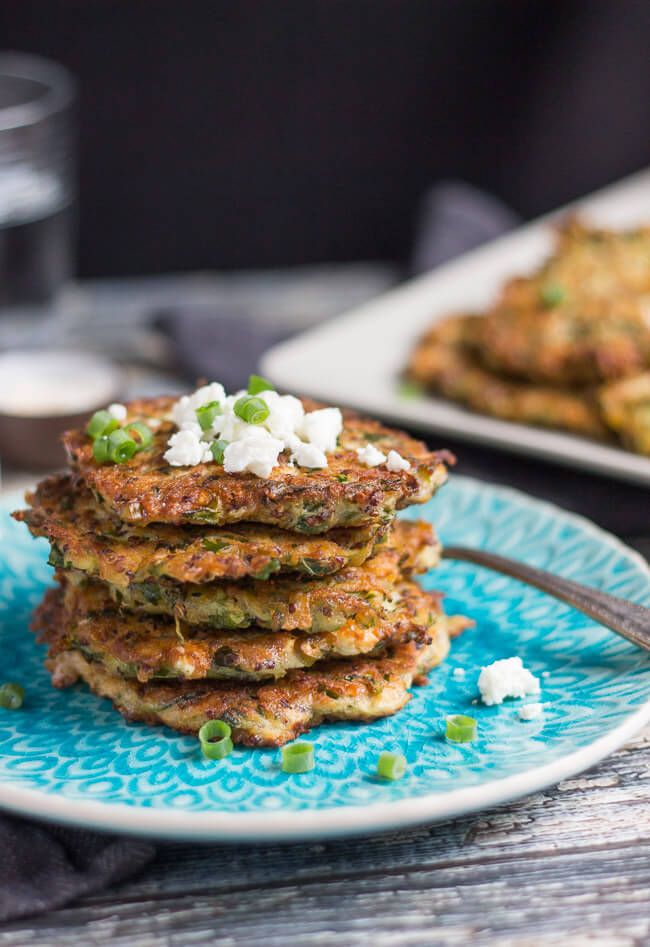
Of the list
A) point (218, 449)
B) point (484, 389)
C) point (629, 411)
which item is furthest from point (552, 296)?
point (218, 449)

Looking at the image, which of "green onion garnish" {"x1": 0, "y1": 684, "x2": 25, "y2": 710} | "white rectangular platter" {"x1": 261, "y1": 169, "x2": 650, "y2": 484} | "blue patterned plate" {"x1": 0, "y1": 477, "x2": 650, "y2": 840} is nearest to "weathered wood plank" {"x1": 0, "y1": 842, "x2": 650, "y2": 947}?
"blue patterned plate" {"x1": 0, "y1": 477, "x2": 650, "y2": 840}

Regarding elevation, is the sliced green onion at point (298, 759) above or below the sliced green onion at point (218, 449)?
below

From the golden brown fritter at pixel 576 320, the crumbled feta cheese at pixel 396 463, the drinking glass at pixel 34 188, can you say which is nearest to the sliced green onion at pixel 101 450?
the crumbled feta cheese at pixel 396 463

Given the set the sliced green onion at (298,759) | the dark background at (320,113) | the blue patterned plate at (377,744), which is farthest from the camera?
the dark background at (320,113)

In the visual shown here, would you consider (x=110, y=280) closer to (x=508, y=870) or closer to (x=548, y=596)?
(x=548, y=596)

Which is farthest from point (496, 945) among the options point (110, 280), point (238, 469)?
point (110, 280)

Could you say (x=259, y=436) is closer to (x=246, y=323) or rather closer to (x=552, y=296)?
(x=552, y=296)

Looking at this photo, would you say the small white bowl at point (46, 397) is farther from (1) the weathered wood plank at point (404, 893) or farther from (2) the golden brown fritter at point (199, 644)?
(1) the weathered wood plank at point (404, 893)
